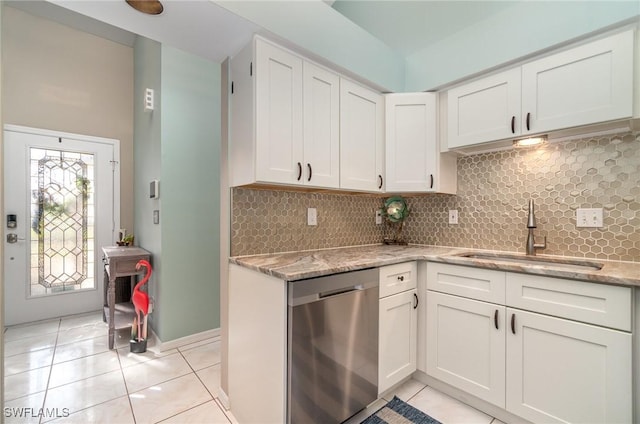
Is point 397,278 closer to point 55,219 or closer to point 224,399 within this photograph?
point 224,399

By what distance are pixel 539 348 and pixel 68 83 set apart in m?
5.27

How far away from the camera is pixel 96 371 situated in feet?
7.15

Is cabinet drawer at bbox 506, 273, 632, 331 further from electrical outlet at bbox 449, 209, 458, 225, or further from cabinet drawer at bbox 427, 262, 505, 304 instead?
electrical outlet at bbox 449, 209, 458, 225

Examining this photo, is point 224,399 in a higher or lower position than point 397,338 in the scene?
lower

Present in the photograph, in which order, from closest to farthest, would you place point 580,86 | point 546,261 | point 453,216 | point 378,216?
point 580,86 → point 546,261 → point 453,216 → point 378,216

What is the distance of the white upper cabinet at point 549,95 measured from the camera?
60.2 inches

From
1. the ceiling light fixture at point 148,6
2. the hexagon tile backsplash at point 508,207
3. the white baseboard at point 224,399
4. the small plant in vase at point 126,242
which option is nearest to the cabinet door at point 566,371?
the hexagon tile backsplash at point 508,207

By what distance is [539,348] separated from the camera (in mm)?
1508

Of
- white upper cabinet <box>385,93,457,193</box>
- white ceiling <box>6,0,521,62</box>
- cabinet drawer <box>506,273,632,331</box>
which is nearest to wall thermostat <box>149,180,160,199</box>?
white ceiling <box>6,0,521,62</box>

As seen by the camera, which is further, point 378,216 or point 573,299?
point 378,216

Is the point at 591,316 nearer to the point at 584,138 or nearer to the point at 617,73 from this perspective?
the point at 584,138

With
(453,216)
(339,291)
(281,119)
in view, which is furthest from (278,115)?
(453,216)

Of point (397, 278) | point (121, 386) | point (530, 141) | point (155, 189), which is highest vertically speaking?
point (530, 141)

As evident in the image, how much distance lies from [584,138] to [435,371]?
1.84m
